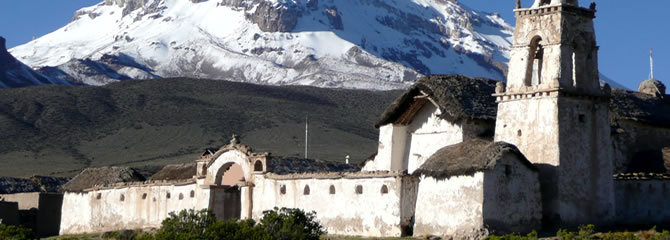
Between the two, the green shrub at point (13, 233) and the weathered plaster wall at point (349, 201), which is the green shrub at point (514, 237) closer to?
the weathered plaster wall at point (349, 201)

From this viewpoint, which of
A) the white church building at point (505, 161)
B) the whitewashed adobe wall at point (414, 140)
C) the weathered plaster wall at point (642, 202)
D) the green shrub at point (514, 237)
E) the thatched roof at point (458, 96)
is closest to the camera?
the green shrub at point (514, 237)

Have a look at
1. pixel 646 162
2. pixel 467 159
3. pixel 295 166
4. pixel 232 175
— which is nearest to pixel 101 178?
pixel 232 175

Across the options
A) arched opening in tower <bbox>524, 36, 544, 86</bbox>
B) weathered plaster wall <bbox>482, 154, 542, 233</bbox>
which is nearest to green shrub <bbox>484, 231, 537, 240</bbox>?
weathered plaster wall <bbox>482, 154, 542, 233</bbox>

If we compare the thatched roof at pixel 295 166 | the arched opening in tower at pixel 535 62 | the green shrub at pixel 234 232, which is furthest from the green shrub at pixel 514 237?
the thatched roof at pixel 295 166

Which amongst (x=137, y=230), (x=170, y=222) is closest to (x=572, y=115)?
(x=170, y=222)

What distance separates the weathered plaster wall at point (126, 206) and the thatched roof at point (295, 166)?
Answer: 2547 millimetres

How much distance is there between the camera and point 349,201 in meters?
36.7

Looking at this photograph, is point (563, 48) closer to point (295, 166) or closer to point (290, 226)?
point (290, 226)

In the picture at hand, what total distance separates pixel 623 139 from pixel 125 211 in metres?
18.4

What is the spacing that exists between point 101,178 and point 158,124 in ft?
224

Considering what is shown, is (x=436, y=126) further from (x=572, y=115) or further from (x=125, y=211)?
(x=125, y=211)

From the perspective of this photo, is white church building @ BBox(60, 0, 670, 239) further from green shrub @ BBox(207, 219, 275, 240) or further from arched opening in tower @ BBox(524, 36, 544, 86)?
green shrub @ BBox(207, 219, 275, 240)

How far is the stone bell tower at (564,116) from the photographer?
3353 centimetres

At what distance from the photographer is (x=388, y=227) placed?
3516 centimetres
